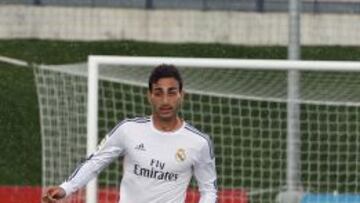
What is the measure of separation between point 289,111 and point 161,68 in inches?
136

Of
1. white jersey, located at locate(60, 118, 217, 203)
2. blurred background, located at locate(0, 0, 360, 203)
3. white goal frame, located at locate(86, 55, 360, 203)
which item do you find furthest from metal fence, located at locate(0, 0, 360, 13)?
white jersey, located at locate(60, 118, 217, 203)

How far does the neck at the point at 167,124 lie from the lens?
4945 mm

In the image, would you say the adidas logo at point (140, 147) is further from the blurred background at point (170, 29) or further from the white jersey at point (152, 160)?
the blurred background at point (170, 29)

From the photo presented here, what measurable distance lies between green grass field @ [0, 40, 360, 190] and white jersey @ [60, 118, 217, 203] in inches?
324

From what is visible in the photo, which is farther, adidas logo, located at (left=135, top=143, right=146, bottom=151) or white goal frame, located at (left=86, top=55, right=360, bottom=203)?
white goal frame, located at (left=86, top=55, right=360, bottom=203)

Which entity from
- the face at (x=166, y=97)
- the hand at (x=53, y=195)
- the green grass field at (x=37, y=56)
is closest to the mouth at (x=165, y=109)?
the face at (x=166, y=97)

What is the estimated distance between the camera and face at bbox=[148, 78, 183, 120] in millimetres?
4848

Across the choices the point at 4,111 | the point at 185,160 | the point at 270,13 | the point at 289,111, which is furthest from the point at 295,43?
the point at 270,13

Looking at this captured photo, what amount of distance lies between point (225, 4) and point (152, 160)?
12.1 m

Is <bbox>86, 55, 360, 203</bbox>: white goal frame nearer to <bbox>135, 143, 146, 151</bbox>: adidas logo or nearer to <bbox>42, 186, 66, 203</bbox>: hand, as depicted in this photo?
<bbox>135, 143, 146, 151</bbox>: adidas logo

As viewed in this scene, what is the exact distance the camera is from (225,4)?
16922 millimetres

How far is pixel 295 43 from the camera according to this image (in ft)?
28.2

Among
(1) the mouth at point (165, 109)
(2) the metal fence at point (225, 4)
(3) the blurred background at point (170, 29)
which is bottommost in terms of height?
(1) the mouth at point (165, 109)

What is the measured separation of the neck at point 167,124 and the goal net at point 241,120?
9.92ft
